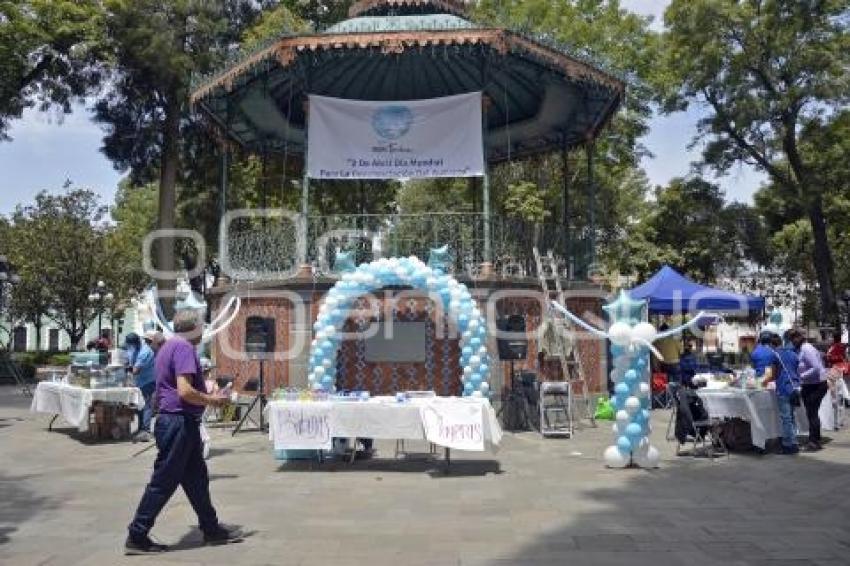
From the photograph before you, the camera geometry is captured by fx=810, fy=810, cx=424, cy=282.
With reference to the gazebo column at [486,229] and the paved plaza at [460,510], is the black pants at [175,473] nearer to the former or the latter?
the paved plaza at [460,510]

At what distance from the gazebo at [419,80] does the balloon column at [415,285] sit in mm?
2714

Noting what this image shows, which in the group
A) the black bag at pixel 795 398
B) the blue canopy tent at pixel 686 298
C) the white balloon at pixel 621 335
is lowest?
the black bag at pixel 795 398

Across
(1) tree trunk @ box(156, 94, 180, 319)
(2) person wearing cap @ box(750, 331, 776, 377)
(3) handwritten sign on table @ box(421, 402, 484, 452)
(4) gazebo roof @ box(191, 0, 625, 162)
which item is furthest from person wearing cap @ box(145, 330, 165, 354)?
(1) tree trunk @ box(156, 94, 180, 319)

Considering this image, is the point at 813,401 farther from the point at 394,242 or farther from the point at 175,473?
the point at 175,473

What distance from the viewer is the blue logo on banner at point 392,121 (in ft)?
52.9

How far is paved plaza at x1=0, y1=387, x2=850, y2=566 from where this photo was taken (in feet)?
20.7

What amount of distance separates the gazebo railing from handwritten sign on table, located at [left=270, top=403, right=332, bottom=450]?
5.43 metres

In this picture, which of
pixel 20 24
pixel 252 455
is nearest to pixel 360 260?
pixel 252 455

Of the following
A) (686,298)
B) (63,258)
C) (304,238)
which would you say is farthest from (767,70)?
(63,258)

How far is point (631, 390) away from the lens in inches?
409

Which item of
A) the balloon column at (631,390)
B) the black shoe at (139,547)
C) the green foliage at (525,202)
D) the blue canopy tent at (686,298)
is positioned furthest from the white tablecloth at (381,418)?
the green foliage at (525,202)

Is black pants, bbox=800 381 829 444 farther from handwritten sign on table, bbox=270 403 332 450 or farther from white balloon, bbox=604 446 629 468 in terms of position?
handwritten sign on table, bbox=270 403 332 450

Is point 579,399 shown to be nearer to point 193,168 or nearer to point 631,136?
point 631,136

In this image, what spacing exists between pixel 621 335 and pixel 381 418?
10.7 ft
